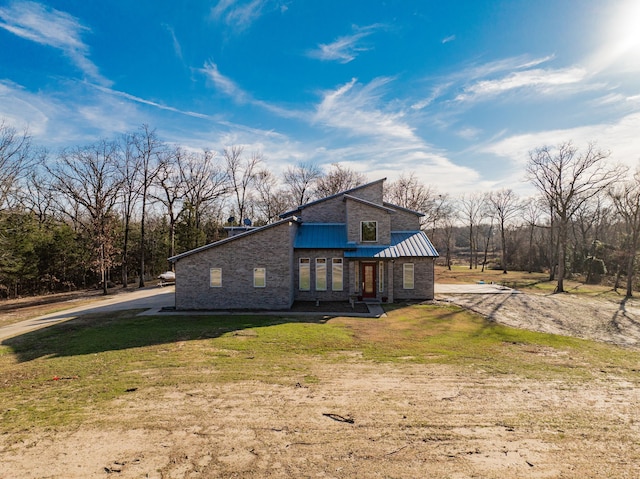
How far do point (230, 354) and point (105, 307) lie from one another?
45.1ft

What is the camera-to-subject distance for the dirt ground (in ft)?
16.2

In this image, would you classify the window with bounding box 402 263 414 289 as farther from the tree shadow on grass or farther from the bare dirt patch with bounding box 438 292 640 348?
the tree shadow on grass

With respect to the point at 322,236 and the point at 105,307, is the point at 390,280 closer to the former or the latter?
the point at 322,236

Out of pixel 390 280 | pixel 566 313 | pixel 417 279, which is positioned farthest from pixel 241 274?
pixel 566 313

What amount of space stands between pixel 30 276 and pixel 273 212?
28.1 metres

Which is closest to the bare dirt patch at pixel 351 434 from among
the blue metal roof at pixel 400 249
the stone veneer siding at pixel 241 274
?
the stone veneer siding at pixel 241 274

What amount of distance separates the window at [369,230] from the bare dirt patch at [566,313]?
6.21 metres

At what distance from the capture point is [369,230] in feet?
68.5

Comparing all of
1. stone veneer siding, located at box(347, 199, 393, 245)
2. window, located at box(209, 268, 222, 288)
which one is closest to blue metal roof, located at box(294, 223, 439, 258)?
stone veneer siding, located at box(347, 199, 393, 245)

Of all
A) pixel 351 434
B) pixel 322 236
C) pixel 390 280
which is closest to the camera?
pixel 351 434

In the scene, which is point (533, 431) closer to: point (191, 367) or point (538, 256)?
point (191, 367)

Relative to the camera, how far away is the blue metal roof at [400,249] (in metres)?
19.7

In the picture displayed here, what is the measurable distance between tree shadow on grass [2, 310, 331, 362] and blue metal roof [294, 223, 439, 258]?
16.9 ft

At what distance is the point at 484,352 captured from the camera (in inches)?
431
